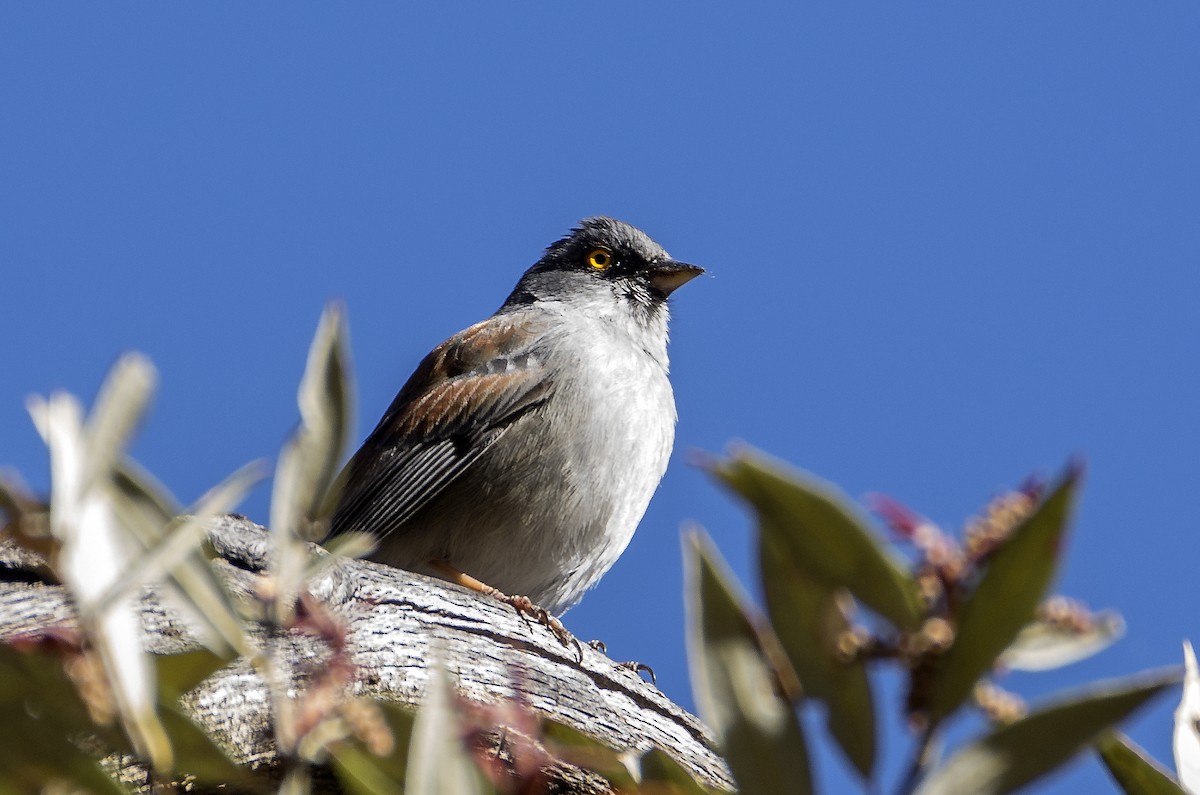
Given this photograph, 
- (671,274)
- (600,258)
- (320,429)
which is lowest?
(320,429)

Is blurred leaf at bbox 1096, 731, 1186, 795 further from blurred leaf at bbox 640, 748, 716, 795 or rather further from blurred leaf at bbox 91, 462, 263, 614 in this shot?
blurred leaf at bbox 91, 462, 263, 614

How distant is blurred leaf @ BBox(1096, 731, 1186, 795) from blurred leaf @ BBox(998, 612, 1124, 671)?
365 millimetres

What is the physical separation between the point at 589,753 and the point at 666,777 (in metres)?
0.09

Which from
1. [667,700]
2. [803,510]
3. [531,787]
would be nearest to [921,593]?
[803,510]

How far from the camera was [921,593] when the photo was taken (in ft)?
3.19

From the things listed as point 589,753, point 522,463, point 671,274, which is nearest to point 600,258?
point 671,274

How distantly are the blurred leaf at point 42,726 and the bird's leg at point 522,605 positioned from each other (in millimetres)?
2299

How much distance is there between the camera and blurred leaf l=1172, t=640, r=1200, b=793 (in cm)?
140

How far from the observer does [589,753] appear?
1481mm

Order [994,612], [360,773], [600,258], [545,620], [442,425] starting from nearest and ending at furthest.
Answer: [994,612] → [360,773] → [545,620] → [442,425] → [600,258]

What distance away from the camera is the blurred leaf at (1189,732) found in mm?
1403

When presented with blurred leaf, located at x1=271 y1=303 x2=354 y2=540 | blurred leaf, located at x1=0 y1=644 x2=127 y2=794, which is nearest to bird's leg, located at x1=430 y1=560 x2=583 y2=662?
blurred leaf, located at x1=271 y1=303 x2=354 y2=540

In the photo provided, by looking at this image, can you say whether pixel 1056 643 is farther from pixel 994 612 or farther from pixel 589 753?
pixel 589 753

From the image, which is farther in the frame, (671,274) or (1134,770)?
(671,274)
